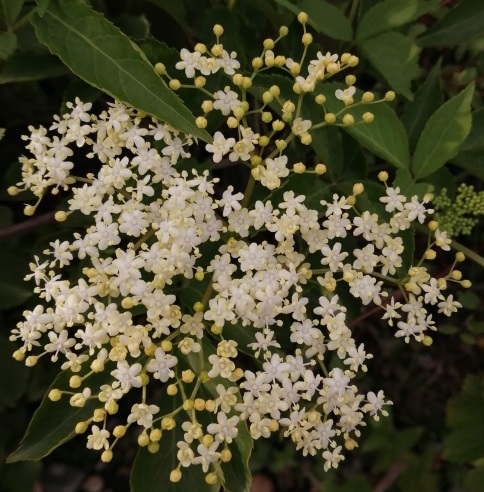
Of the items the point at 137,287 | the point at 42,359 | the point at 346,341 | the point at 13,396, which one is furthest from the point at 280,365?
the point at 42,359

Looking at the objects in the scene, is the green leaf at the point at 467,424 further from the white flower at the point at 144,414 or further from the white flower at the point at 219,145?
the white flower at the point at 219,145

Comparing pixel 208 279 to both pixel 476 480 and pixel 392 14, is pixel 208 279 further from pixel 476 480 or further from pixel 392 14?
pixel 476 480

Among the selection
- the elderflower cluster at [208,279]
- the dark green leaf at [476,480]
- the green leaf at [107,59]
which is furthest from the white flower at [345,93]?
the dark green leaf at [476,480]

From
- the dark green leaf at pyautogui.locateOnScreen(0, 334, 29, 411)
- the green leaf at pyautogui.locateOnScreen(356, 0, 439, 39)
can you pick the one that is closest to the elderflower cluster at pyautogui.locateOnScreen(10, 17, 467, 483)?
the green leaf at pyautogui.locateOnScreen(356, 0, 439, 39)

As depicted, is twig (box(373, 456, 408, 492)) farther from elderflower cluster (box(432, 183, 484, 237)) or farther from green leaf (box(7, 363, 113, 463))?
green leaf (box(7, 363, 113, 463))

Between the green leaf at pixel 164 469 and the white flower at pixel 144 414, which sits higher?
the white flower at pixel 144 414

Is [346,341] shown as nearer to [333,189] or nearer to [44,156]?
[333,189]
